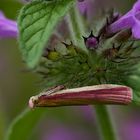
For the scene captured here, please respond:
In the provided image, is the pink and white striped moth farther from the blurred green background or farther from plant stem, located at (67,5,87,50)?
the blurred green background

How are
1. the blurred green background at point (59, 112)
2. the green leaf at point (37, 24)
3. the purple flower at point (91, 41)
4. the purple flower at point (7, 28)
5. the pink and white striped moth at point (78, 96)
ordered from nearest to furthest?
the green leaf at point (37, 24)
the pink and white striped moth at point (78, 96)
the purple flower at point (91, 41)
the purple flower at point (7, 28)
the blurred green background at point (59, 112)

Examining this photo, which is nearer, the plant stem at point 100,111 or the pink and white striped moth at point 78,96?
the pink and white striped moth at point 78,96

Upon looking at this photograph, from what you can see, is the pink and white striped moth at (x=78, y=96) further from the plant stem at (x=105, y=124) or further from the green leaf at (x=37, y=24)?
the green leaf at (x=37, y=24)

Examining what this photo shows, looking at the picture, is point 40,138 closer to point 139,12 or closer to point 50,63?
point 50,63

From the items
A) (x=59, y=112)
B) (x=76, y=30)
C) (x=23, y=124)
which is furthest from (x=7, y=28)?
(x=59, y=112)

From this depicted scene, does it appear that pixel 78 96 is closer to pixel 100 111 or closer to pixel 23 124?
pixel 100 111

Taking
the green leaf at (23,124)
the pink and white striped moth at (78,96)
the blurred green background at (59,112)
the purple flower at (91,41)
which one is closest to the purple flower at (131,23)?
the purple flower at (91,41)

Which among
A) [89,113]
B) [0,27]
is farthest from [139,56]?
[89,113]
